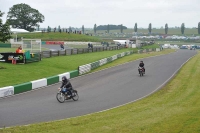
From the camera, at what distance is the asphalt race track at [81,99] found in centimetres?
1703

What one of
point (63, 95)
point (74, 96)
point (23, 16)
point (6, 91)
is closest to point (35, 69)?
point (6, 91)

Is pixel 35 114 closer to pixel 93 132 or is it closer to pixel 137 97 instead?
pixel 93 132

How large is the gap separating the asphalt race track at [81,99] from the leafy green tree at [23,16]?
91764 mm

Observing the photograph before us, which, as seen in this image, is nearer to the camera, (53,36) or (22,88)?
(22,88)

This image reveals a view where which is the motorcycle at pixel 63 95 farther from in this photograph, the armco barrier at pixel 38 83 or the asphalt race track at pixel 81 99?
the armco barrier at pixel 38 83

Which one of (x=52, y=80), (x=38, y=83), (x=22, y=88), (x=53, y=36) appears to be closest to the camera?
(x=22, y=88)

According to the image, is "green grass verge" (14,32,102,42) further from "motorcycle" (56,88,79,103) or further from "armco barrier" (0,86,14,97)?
"motorcycle" (56,88,79,103)

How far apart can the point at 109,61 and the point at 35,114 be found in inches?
1314

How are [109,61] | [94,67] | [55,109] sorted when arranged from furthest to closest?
[109,61], [94,67], [55,109]

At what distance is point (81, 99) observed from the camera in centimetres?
2273

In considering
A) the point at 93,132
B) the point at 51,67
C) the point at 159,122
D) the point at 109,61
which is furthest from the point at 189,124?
the point at 109,61

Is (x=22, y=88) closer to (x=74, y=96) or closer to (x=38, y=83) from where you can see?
(x=38, y=83)

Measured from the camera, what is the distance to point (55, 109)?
61.9 ft

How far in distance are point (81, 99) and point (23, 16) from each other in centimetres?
10377
